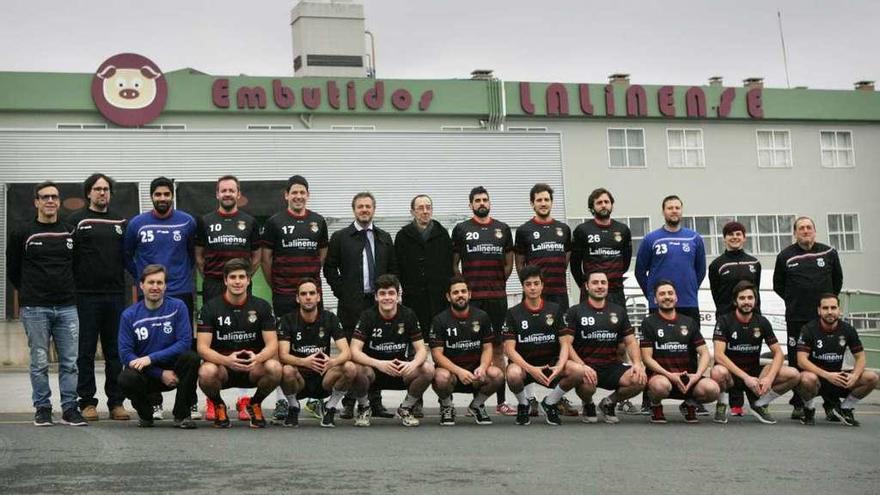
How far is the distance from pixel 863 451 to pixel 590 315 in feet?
10.2

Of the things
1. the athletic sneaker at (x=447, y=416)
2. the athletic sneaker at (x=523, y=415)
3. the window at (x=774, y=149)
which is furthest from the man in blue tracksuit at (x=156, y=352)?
the window at (x=774, y=149)

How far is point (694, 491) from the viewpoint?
8.23 m

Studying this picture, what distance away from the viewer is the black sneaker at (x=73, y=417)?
449 inches

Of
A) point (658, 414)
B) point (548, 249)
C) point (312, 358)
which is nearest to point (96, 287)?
point (312, 358)

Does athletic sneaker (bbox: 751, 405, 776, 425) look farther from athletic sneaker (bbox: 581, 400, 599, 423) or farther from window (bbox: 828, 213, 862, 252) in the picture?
window (bbox: 828, 213, 862, 252)

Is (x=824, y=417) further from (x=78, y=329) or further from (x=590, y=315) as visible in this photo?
(x=78, y=329)

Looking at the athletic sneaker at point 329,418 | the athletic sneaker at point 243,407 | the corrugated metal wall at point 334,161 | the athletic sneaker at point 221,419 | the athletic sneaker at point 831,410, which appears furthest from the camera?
the corrugated metal wall at point 334,161

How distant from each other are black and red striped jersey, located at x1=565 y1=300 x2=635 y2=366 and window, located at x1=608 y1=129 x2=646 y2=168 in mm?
33098

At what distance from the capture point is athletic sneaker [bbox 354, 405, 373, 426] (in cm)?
1165

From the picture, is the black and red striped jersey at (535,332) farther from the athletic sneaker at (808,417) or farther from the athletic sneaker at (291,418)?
the athletic sneaker at (808,417)

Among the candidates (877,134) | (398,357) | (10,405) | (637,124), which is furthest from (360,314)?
(877,134)

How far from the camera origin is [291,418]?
38.4 ft

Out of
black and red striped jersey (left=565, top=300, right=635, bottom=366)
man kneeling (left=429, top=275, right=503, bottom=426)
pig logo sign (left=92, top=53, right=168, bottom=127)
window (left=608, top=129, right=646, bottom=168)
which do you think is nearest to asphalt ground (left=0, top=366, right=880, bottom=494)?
man kneeling (left=429, top=275, right=503, bottom=426)

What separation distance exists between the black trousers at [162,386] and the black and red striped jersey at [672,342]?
435 cm
